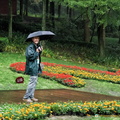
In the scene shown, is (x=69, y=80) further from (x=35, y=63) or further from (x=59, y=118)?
(x=59, y=118)

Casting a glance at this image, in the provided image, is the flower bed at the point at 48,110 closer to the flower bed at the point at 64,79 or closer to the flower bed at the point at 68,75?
the flower bed at the point at 64,79

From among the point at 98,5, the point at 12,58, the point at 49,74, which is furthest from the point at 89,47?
the point at 49,74

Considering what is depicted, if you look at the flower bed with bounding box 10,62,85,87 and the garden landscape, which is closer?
the garden landscape

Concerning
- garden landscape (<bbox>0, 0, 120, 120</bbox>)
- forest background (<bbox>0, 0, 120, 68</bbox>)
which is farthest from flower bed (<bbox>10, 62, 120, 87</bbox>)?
forest background (<bbox>0, 0, 120, 68</bbox>)

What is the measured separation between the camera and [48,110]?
6.01 meters

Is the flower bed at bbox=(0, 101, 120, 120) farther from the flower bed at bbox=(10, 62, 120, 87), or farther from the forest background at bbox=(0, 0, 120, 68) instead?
the forest background at bbox=(0, 0, 120, 68)

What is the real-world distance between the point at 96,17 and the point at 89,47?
807cm

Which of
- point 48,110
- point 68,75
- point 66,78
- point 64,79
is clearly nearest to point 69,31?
point 68,75

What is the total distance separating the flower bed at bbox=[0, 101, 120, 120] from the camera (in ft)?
17.5

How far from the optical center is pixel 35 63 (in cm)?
714

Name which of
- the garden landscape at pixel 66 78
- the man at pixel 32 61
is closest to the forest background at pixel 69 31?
the garden landscape at pixel 66 78

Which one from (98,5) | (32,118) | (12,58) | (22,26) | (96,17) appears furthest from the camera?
(22,26)

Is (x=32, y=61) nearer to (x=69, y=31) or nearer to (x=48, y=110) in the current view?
(x=48, y=110)

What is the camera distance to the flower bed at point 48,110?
17.5ft
